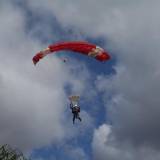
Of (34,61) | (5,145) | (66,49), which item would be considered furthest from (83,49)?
(5,145)

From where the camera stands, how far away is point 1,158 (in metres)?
91.7

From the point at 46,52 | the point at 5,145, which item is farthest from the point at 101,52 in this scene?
the point at 5,145

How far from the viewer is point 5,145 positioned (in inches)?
3600

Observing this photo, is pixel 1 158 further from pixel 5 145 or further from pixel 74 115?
pixel 74 115

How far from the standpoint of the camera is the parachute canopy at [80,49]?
6938 centimetres

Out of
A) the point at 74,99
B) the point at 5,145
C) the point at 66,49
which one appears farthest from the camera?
the point at 5,145

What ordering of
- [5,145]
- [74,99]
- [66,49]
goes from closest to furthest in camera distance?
[66,49], [74,99], [5,145]

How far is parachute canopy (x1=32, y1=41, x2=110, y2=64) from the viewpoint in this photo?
69.4 metres

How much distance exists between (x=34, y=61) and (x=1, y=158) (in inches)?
1055

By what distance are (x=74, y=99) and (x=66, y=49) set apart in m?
8.64

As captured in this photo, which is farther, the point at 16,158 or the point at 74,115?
the point at 16,158

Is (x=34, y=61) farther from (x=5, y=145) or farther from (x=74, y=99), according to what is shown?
(x=5, y=145)

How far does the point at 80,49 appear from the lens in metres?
70.1

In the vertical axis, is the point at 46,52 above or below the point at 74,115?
above
